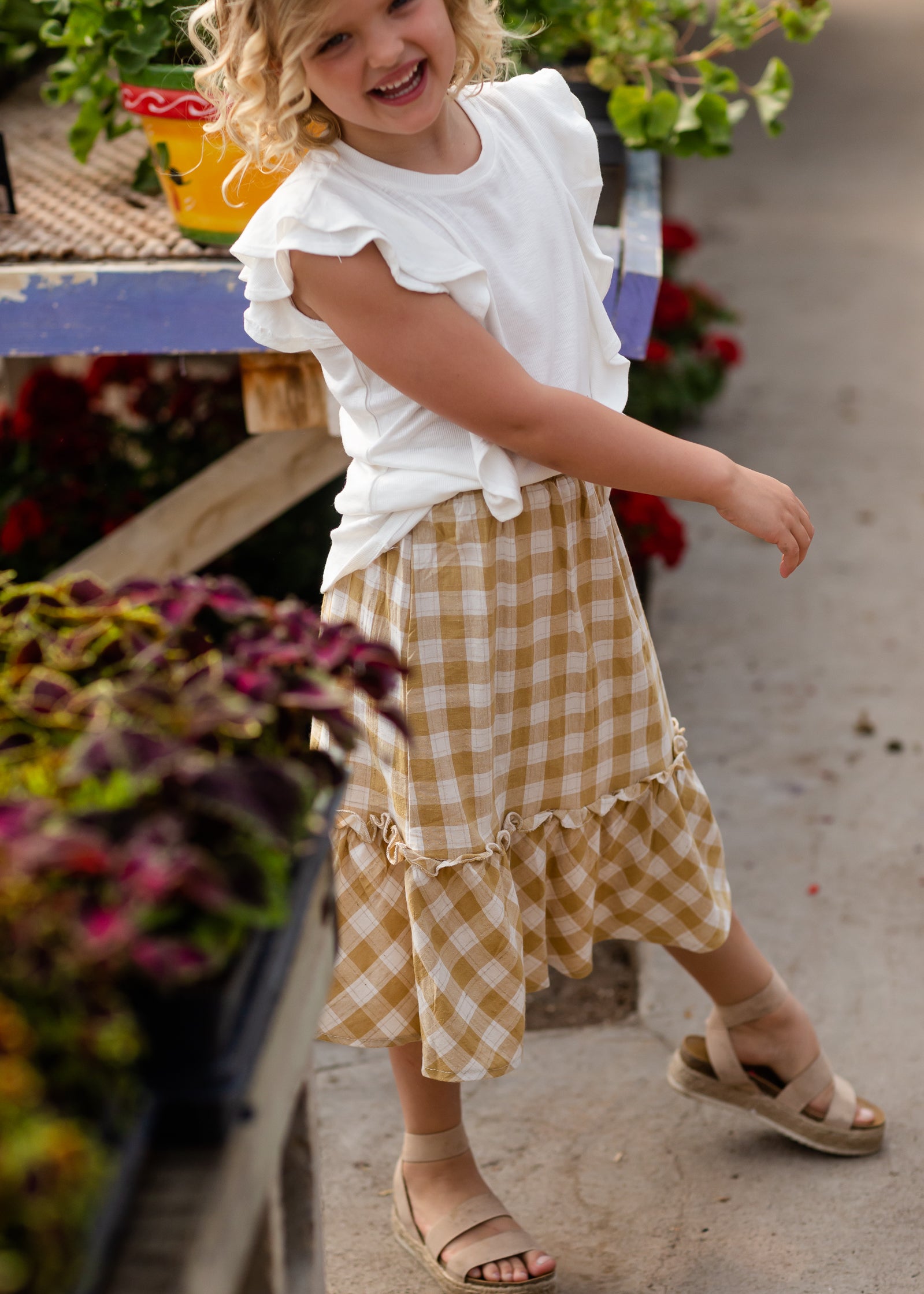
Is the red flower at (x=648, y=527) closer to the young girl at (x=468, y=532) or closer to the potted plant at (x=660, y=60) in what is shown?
the potted plant at (x=660, y=60)

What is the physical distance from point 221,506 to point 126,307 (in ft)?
1.62

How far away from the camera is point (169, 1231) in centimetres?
71

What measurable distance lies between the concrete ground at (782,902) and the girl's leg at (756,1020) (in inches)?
6.1

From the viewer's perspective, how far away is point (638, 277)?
6.01ft

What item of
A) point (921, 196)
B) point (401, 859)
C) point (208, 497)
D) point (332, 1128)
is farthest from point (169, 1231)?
point (921, 196)

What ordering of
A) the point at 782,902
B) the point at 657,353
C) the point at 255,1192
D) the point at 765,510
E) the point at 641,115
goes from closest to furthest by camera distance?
the point at 255,1192, the point at 765,510, the point at 641,115, the point at 782,902, the point at 657,353

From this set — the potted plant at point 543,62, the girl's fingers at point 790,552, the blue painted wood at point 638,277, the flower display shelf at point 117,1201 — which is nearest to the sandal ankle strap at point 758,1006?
the girl's fingers at point 790,552

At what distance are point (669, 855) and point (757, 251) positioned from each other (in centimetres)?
455

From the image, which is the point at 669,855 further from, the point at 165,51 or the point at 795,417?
the point at 795,417

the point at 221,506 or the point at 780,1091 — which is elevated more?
the point at 221,506

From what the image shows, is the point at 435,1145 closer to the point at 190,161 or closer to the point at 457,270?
the point at 457,270

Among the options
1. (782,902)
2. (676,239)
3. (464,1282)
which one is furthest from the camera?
(676,239)

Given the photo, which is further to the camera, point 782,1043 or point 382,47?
point 782,1043

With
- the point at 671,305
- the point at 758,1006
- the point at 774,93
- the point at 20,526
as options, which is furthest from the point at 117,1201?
the point at 671,305
